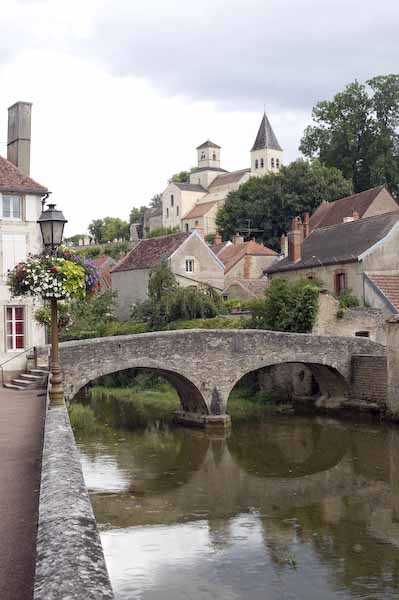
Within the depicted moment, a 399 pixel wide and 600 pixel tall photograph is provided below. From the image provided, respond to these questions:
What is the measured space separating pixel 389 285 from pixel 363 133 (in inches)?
960

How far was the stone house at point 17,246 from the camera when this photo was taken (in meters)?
19.3

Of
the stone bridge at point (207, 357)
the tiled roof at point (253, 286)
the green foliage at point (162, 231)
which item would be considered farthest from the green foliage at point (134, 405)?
the green foliage at point (162, 231)

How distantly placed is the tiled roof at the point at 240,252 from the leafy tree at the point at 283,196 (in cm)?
537

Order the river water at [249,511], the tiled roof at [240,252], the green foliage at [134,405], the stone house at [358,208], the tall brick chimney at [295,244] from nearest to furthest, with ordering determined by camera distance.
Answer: the river water at [249,511], the green foliage at [134,405], the tall brick chimney at [295,244], the stone house at [358,208], the tiled roof at [240,252]

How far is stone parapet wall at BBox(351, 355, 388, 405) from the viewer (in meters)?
21.2

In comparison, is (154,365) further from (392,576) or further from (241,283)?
(241,283)

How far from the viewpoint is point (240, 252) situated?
41938mm

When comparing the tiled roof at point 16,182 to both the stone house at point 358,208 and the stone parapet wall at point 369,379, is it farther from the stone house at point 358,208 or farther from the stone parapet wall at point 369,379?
the stone house at point 358,208

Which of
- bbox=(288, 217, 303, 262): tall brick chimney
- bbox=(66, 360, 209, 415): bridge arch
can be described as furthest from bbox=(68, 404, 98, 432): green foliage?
bbox=(288, 217, 303, 262): tall brick chimney

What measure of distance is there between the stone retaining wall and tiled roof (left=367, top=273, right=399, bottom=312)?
20916 mm

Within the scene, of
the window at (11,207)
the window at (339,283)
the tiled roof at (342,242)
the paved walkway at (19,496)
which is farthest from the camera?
the window at (339,283)

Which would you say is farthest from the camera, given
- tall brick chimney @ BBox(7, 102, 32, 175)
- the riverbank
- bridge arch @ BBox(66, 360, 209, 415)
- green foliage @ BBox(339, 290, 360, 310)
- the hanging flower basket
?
green foliage @ BBox(339, 290, 360, 310)

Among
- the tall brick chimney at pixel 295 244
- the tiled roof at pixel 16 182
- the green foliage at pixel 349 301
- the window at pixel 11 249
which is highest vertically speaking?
the tiled roof at pixel 16 182

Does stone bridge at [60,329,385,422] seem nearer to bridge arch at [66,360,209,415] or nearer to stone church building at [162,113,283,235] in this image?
bridge arch at [66,360,209,415]
